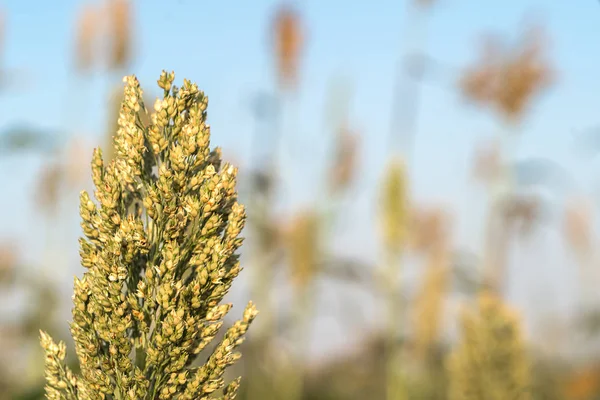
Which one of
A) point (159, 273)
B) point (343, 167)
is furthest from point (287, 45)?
point (159, 273)

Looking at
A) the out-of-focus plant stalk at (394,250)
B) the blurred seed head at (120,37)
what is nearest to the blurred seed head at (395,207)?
the out-of-focus plant stalk at (394,250)

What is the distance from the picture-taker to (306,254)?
918cm

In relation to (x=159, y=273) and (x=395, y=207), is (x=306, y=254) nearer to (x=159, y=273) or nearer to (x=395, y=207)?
(x=395, y=207)

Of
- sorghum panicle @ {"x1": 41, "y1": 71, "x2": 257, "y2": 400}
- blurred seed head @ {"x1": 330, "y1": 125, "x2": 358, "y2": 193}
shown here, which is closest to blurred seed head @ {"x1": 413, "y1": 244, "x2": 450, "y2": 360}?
blurred seed head @ {"x1": 330, "y1": 125, "x2": 358, "y2": 193}

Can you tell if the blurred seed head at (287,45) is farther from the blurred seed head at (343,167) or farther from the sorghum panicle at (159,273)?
the sorghum panicle at (159,273)

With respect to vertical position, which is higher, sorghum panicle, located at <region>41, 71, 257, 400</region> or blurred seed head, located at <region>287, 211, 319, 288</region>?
blurred seed head, located at <region>287, 211, 319, 288</region>

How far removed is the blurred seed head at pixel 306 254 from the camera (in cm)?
915

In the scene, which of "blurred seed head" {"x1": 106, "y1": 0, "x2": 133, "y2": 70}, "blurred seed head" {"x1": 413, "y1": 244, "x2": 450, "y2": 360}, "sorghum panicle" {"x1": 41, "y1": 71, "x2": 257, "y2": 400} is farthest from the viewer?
"blurred seed head" {"x1": 413, "y1": 244, "x2": 450, "y2": 360}

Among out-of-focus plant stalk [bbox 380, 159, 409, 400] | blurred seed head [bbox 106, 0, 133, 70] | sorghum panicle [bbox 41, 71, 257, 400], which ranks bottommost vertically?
sorghum panicle [bbox 41, 71, 257, 400]

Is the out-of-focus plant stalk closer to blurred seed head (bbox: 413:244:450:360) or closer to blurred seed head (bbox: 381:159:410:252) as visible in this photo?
blurred seed head (bbox: 381:159:410:252)

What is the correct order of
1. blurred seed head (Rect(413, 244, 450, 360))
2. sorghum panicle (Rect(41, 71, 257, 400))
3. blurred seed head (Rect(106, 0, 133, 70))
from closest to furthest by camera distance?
1. sorghum panicle (Rect(41, 71, 257, 400))
2. blurred seed head (Rect(106, 0, 133, 70))
3. blurred seed head (Rect(413, 244, 450, 360))

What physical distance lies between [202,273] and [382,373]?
639 inches

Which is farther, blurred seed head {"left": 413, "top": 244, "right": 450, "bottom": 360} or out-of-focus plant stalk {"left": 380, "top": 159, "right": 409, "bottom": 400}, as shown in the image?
blurred seed head {"left": 413, "top": 244, "right": 450, "bottom": 360}

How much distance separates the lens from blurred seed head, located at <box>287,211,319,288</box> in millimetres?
9148
